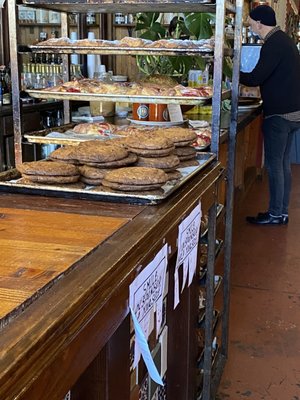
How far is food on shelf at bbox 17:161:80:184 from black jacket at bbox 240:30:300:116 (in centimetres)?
317

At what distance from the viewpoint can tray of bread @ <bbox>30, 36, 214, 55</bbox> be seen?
2160mm

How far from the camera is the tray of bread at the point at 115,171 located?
4.82 ft

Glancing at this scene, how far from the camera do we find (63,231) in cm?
117

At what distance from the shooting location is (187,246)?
1.59 m

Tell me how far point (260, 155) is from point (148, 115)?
14.2 ft

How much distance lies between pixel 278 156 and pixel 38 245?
3993mm

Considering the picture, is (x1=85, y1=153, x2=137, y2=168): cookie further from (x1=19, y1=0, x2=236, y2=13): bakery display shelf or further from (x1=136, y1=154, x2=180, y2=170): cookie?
(x1=19, y1=0, x2=236, y2=13): bakery display shelf

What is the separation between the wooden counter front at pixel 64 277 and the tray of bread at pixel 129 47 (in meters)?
0.87

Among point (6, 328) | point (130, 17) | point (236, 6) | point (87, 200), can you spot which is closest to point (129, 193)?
point (87, 200)

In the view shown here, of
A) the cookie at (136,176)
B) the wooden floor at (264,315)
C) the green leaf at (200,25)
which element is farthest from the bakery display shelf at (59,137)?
the green leaf at (200,25)

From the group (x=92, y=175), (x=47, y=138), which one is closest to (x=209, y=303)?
(x=92, y=175)

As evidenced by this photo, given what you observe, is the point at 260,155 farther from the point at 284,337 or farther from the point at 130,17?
the point at 284,337

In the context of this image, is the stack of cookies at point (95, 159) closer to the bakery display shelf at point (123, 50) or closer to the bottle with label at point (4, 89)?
the bakery display shelf at point (123, 50)

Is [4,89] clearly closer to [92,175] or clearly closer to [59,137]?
[59,137]
